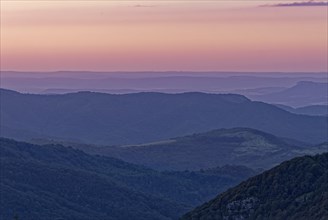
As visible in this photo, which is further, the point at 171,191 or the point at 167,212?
the point at 171,191

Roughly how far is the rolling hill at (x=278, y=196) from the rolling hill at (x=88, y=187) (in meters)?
60.2

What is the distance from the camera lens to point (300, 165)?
72438 mm

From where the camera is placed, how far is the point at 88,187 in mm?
150250

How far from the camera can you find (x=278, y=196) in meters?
69.1

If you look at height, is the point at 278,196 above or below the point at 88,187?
above

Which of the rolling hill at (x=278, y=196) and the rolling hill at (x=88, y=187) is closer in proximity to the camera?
the rolling hill at (x=278, y=196)

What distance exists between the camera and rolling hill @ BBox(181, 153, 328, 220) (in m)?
66.7

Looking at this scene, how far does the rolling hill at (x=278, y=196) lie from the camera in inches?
2625

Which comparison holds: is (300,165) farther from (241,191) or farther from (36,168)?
(36,168)

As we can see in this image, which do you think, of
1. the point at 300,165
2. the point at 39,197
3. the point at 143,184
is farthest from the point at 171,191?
the point at 300,165

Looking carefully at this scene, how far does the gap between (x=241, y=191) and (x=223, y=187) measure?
367 ft

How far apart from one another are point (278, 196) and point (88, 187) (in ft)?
272

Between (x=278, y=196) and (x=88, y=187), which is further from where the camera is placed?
(x=88, y=187)

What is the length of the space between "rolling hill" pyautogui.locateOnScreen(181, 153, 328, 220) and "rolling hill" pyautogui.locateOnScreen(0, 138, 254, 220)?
60151 millimetres
